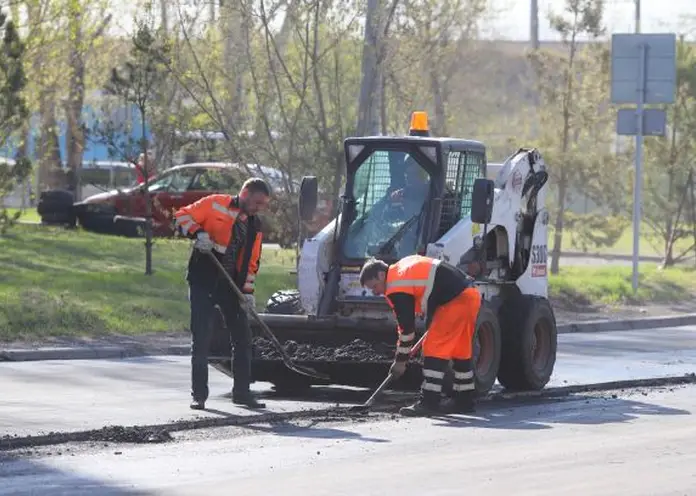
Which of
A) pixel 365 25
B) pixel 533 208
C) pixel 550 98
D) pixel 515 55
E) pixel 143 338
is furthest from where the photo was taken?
pixel 515 55

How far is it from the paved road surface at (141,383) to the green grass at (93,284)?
193cm

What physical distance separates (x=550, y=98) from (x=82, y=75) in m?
12.6

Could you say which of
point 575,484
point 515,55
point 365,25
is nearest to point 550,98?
point 365,25

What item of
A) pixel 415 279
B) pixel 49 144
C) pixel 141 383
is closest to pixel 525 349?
pixel 415 279

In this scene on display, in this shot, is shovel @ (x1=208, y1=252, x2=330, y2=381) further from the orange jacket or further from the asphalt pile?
the orange jacket

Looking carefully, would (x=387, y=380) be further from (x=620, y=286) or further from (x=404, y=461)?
(x=620, y=286)

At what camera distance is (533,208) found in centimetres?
1620

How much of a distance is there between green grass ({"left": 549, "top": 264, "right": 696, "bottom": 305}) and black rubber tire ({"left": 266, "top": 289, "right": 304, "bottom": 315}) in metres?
10.7

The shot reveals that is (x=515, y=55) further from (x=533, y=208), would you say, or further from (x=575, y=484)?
(x=575, y=484)

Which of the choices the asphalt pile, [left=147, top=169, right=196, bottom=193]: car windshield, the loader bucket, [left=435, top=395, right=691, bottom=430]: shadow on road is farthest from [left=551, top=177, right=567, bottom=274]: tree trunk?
the asphalt pile

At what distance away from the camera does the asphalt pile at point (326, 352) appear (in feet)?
47.2

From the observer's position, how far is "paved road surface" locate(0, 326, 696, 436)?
12.7 metres

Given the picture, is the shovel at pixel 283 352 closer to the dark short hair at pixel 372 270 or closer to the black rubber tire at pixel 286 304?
the black rubber tire at pixel 286 304

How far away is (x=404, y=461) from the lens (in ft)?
35.4
